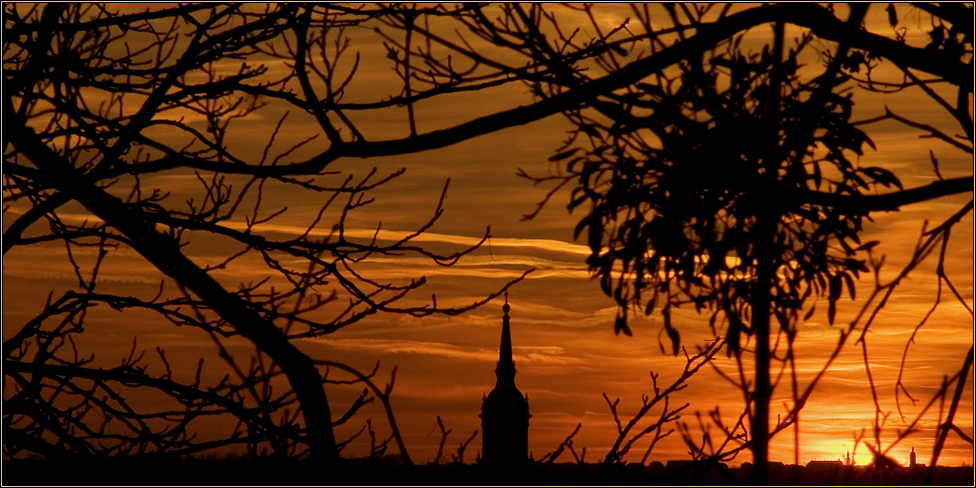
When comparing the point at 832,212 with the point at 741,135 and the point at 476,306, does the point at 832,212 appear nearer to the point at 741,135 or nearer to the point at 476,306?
the point at 741,135

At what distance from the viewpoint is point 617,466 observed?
191 inches

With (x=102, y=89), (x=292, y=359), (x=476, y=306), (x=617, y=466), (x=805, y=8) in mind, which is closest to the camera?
(x=805, y=8)

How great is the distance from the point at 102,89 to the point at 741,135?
16.5ft

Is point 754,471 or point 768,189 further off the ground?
point 768,189

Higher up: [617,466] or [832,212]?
[832,212]

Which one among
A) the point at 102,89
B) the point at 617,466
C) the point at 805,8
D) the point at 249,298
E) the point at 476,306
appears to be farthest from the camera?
the point at 102,89

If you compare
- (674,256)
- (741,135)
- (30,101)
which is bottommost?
(674,256)

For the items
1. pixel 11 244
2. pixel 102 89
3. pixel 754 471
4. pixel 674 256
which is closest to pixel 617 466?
pixel 754 471

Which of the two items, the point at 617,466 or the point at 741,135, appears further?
the point at 617,466

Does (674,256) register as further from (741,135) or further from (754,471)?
(754,471)

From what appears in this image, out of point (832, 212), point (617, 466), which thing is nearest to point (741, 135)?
point (832, 212)

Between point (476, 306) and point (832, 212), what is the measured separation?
265 centimetres

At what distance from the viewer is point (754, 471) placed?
3969mm

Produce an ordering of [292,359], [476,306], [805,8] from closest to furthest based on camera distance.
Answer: [805,8]
[292,359]
[476,306]
